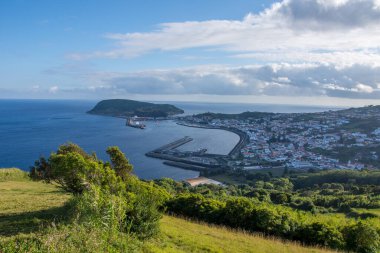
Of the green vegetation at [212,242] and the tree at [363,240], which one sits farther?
the tree at [363,240]

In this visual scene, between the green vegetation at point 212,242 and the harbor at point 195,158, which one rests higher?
the green vegetation at point 212,242

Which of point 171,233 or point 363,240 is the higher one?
point 171,233

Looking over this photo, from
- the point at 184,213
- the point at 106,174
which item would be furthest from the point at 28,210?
the point at 184,213

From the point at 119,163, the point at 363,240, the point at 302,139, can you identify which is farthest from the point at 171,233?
the point at 302,139

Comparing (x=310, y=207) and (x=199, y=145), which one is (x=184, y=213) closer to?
(x=310, y=207)

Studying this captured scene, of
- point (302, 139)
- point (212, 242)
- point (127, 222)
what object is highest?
point (127, 222)

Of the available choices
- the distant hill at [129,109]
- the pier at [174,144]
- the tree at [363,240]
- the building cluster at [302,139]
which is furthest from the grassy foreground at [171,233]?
the distant hill at [129,109]

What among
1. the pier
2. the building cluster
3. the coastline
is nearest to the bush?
the building cluster

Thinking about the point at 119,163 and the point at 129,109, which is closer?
the point at 119,163

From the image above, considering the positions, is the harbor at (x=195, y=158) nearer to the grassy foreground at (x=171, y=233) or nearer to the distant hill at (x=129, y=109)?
the grassy foreground at (x=171, y=233)

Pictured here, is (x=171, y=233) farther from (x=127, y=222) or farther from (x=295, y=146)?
(x=295, y=146)
